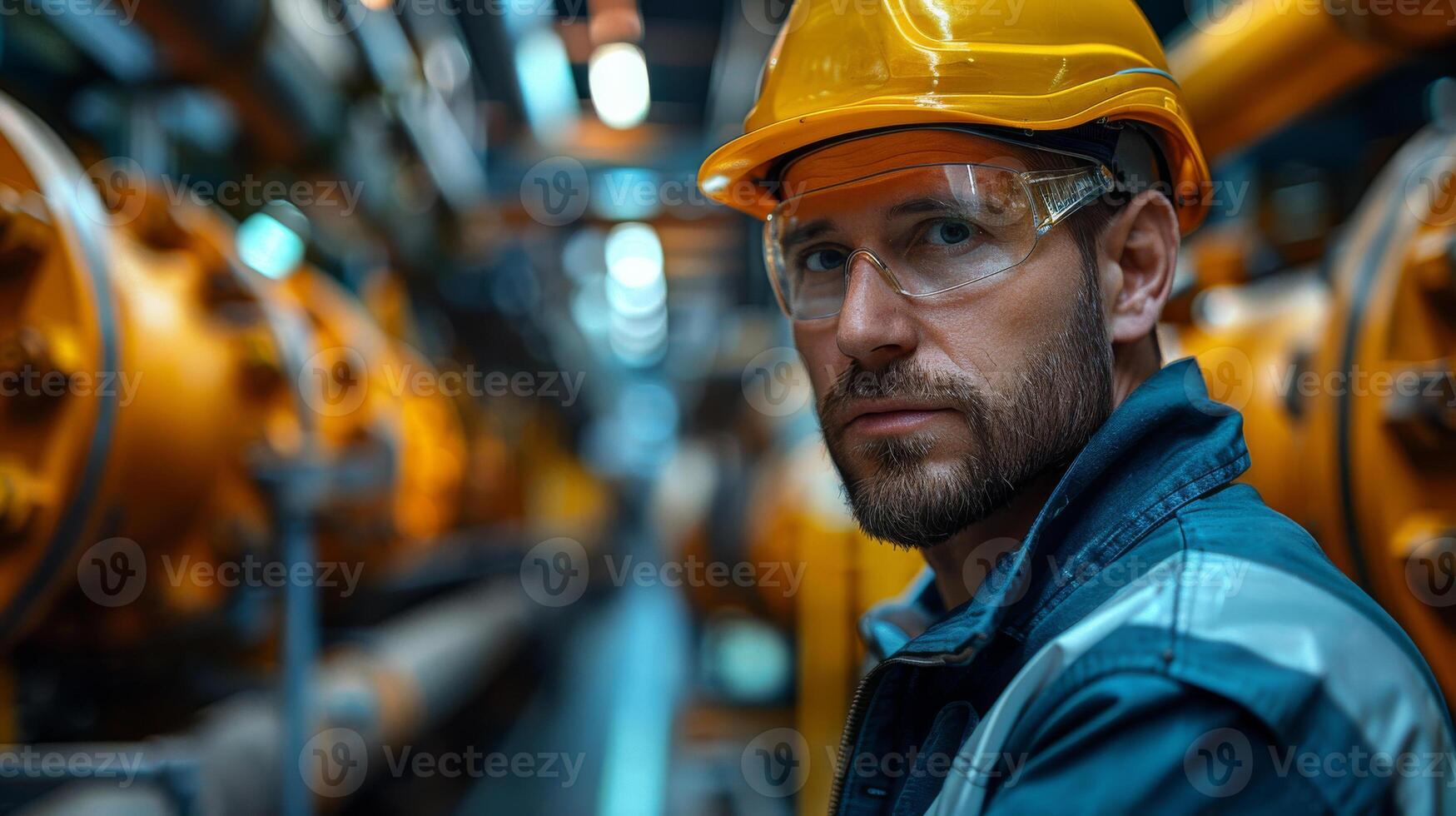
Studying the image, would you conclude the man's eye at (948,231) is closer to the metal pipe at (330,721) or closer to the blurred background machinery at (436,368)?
the blurred background machinery at (436,368)

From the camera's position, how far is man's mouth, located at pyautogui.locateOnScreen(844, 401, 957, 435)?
1024 millimetres

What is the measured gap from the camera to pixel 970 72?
104cm

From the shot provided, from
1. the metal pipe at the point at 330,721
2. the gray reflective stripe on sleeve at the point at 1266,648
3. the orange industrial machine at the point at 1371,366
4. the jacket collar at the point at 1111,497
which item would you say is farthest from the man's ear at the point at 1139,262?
the metal pipe at the point at 330,721

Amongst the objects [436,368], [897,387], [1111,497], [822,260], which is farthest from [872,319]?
[436,368]

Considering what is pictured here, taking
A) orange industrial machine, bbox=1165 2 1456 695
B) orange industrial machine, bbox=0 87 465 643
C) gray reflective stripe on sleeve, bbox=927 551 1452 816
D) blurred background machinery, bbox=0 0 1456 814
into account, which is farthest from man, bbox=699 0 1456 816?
orange industrial machine, bbox=0 87 465 643

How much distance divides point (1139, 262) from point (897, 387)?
328mm

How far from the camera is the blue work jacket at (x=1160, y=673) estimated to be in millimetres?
675

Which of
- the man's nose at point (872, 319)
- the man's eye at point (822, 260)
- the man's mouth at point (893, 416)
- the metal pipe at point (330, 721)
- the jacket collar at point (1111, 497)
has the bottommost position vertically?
the metal pipe at point (330, 721)

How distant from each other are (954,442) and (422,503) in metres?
3.60

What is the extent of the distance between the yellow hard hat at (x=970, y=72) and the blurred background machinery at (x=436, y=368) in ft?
2.10

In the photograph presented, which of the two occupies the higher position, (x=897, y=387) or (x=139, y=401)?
(x=139, y=401)

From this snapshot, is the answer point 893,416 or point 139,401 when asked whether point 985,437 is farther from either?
point 139,401

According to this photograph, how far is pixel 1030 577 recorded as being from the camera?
92 cm

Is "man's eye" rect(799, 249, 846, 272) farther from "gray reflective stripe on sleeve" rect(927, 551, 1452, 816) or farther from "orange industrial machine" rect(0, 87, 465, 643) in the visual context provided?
"orange industrial machine" rect(0, 87, 465, 643)
